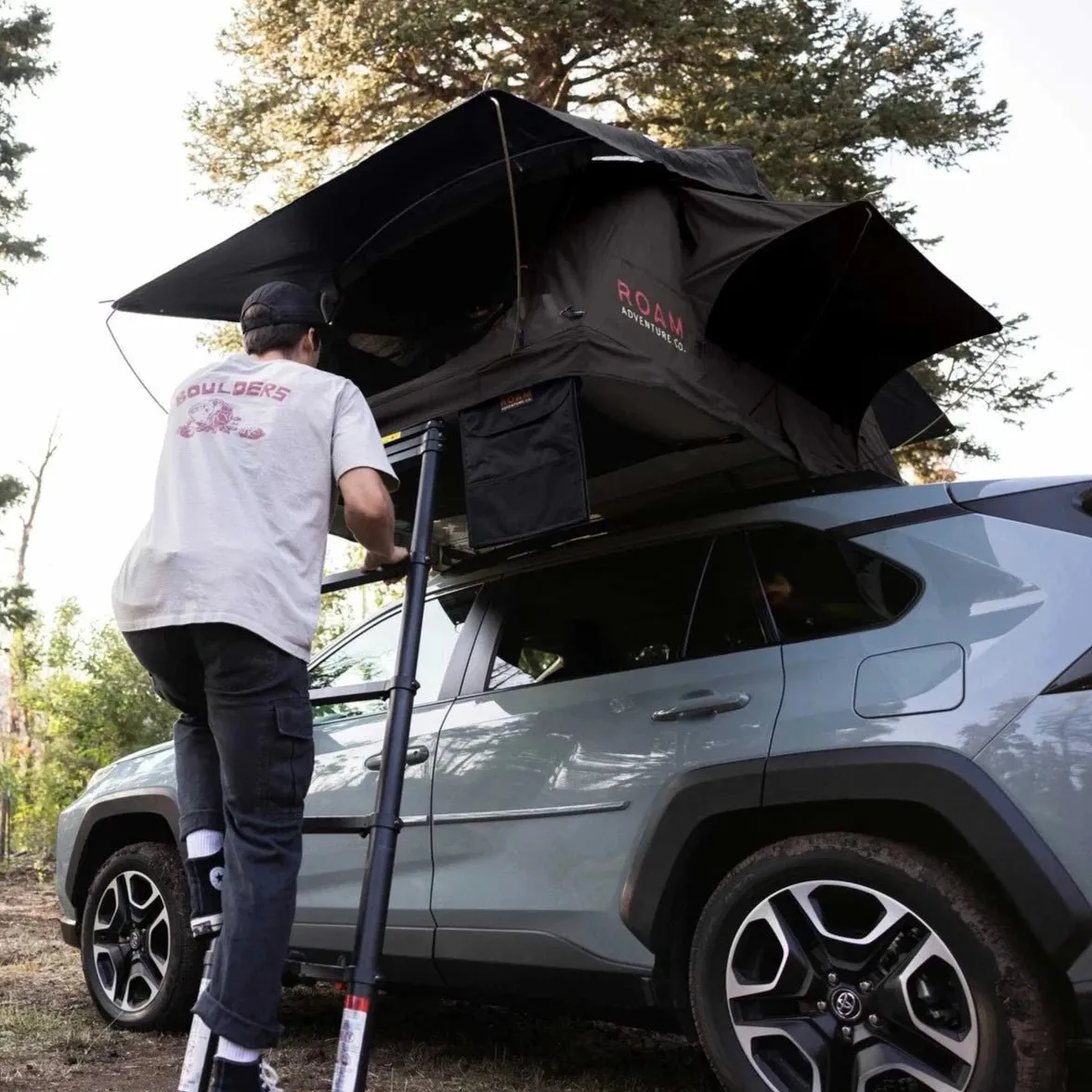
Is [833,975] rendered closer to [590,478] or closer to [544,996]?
[544,996]

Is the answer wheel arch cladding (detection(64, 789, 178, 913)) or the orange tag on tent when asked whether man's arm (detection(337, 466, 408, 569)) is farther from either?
wheel arch cladding (detection(64, 789, 178, 913))

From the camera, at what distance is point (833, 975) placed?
281 centimetres

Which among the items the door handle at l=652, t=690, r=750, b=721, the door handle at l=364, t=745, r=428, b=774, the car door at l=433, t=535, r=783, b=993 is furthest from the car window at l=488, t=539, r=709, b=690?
the door handle at l=364, t=745, r=428, b=774

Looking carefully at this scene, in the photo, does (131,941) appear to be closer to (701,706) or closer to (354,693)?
(354,693)

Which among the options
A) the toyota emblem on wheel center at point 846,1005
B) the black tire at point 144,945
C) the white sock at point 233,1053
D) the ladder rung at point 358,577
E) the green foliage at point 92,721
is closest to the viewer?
the white sock at point 233,1053

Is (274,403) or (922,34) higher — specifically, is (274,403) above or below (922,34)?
below

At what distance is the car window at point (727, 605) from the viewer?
326cm

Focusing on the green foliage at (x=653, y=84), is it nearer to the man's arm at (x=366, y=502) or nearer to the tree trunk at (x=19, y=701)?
the tree trunk at (x=19, y=701)

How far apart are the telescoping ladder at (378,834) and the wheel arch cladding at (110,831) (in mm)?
1838

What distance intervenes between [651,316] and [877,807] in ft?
4.79

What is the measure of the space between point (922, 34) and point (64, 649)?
1512 cm

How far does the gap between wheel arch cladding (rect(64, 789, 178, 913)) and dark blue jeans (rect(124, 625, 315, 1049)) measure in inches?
81.7

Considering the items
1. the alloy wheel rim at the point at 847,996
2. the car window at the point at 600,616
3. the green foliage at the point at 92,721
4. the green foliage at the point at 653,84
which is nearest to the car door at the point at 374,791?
the car window at the point at 600,616

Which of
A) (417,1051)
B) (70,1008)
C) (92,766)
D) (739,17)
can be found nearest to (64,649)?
(92,766)
